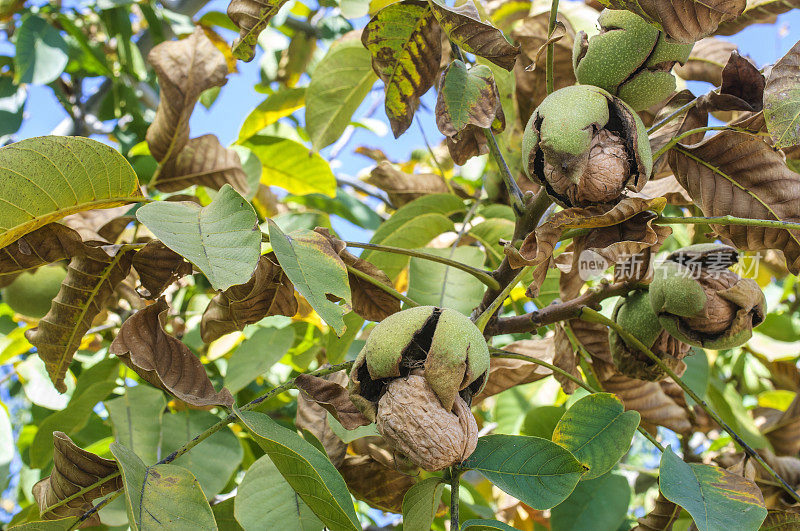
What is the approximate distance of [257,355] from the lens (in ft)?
4.94

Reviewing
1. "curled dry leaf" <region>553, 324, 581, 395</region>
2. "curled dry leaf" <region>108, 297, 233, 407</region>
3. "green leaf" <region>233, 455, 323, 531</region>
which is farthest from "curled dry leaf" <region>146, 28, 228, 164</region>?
"curled dry leaf" <region>553, 324, 581, 395</region>

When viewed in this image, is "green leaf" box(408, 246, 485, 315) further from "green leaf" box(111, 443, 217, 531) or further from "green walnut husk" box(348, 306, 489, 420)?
"green leaf" box(111, 443, 217, 531)

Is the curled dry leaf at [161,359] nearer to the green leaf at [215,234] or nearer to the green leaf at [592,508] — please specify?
the green leaf at [215,234]

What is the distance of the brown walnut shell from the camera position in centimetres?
80

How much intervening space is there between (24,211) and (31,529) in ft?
1.46

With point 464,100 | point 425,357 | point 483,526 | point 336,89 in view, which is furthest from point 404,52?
point 483,526

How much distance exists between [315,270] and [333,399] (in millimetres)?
215

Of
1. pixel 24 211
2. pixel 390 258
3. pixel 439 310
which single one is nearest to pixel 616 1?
pixel 439 310

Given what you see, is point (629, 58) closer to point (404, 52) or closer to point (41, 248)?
point (404, 52)

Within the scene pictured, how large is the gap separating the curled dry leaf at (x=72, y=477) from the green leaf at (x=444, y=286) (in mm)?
667

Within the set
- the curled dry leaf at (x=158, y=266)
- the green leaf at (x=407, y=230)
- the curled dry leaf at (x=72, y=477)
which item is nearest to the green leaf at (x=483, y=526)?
the curled dry leaf at (x=72, y=477)

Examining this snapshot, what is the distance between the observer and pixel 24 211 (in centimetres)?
97

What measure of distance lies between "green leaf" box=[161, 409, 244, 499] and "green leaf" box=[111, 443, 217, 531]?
1.36ft

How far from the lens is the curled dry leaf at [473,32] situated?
102cm
